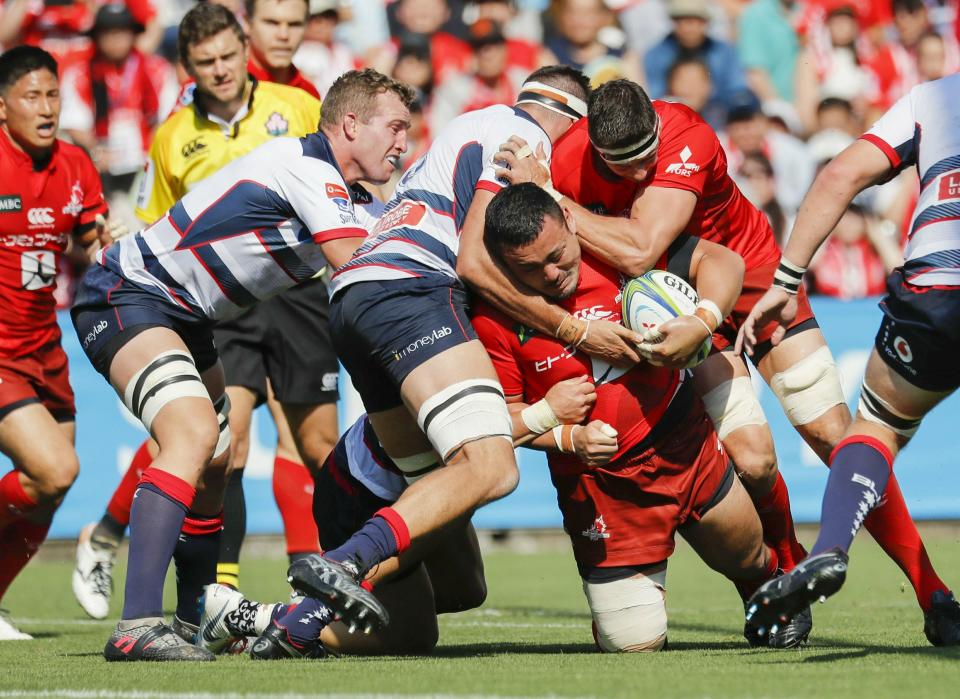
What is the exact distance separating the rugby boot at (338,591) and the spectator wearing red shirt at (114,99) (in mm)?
8291

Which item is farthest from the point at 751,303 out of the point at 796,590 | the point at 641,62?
the point at 641,62

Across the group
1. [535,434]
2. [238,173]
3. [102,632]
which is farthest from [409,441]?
[102,632]

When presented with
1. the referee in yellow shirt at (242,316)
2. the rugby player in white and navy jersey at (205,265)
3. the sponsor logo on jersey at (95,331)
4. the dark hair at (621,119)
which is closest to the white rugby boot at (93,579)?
the referee in yellow shirt at (242,316)

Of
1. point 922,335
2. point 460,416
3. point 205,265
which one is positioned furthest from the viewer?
point 205,265

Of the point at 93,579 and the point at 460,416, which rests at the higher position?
the point at 460,416

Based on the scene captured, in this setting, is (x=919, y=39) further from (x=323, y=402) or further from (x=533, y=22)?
(x=323, y=402)

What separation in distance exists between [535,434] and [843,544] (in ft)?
4.63

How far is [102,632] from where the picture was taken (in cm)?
745

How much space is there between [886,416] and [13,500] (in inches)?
171

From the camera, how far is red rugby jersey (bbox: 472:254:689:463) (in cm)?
593

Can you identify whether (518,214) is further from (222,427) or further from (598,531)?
(222,427)

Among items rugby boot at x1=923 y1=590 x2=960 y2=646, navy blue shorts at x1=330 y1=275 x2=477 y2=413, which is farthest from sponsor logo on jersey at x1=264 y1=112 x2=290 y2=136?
rugby boot at x1=923 y1=590 x2=960 y2=646

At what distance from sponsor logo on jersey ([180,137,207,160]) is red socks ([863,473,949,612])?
4.38 metres

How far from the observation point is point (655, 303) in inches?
228
